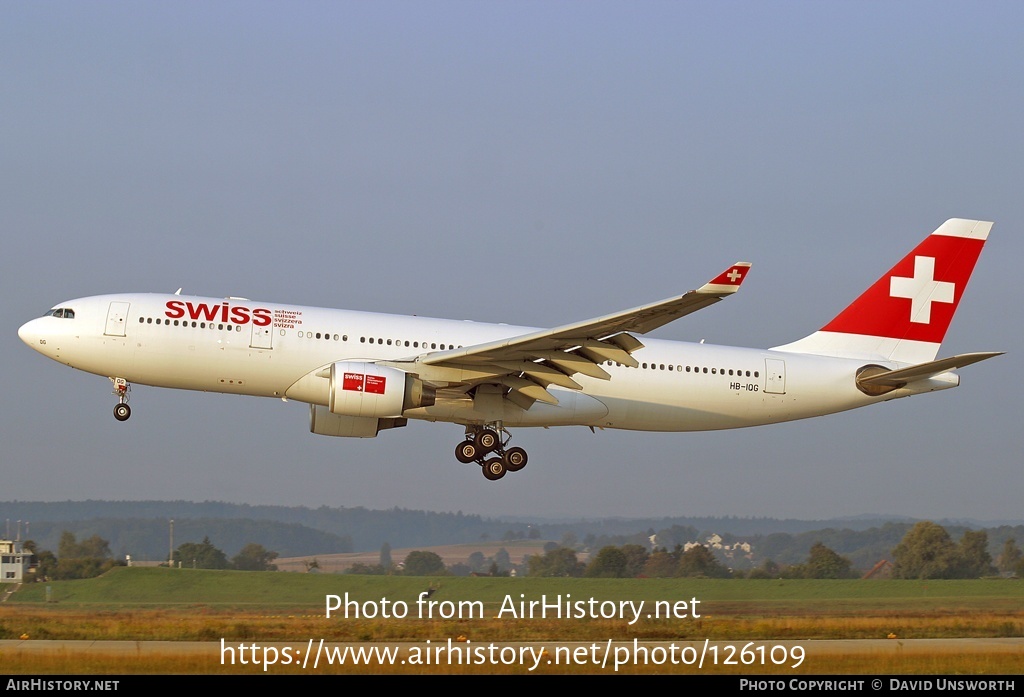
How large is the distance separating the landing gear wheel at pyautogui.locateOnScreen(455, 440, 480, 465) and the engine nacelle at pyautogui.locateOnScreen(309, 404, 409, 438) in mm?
1951

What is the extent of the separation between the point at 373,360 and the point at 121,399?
6.42m

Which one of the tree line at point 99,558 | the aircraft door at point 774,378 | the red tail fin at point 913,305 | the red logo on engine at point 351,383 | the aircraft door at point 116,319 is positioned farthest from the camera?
the tree line at point 99,558

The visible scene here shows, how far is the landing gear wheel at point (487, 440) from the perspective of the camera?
1215 inches

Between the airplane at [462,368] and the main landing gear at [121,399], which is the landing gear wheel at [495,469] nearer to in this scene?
the airplane at [462,368]

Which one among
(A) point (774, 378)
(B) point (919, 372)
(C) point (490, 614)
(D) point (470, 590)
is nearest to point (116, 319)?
(C) point (490, 614)

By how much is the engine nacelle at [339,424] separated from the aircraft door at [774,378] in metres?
9.75

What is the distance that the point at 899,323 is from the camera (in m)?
33.9

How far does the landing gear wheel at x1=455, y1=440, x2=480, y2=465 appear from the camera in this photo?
31.2 metres

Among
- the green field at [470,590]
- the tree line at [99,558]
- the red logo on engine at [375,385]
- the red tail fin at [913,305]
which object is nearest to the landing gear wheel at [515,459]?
the green field at [470,590]

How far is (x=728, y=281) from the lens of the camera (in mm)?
23812

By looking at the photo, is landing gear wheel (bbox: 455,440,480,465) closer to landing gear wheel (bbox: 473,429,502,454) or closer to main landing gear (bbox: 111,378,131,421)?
landing gear wheel (bbox: 473,429,502,454)

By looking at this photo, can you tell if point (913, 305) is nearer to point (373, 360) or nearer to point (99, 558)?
point (373, 360)
